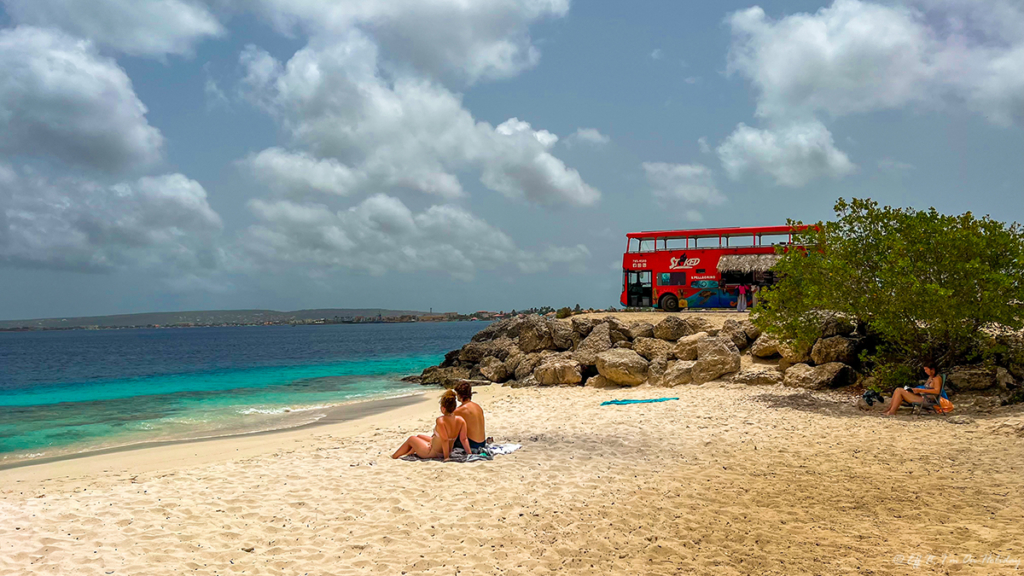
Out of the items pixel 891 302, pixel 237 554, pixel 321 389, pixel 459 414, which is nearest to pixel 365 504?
pixel 237 554

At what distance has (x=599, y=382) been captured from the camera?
19.2 m

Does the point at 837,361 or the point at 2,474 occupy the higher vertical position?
the point at 837,361

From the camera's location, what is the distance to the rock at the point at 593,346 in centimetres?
2039

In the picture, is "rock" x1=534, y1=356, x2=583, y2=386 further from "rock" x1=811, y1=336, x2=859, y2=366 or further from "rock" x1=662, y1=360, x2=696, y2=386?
"rock" x1=811, y1=336, x2=859, y2=366

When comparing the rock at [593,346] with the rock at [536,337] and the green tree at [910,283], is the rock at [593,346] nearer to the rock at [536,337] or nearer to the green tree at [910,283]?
the rock at [536,337]

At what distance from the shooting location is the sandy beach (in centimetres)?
574

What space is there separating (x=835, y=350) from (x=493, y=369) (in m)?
13.1

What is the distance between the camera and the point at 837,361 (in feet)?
53.2

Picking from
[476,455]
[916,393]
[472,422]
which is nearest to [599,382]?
[916,393]

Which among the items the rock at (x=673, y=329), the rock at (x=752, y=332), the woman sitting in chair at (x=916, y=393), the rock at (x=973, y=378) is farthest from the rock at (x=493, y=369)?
the rock at (x=973, y=378)

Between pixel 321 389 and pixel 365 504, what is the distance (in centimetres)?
Answer: 2247

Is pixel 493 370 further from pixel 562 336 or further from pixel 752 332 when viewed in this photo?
pixel 752 332

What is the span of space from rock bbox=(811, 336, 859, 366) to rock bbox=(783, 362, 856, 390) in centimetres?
46

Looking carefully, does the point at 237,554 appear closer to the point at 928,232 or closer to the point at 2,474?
the point at 2,474
